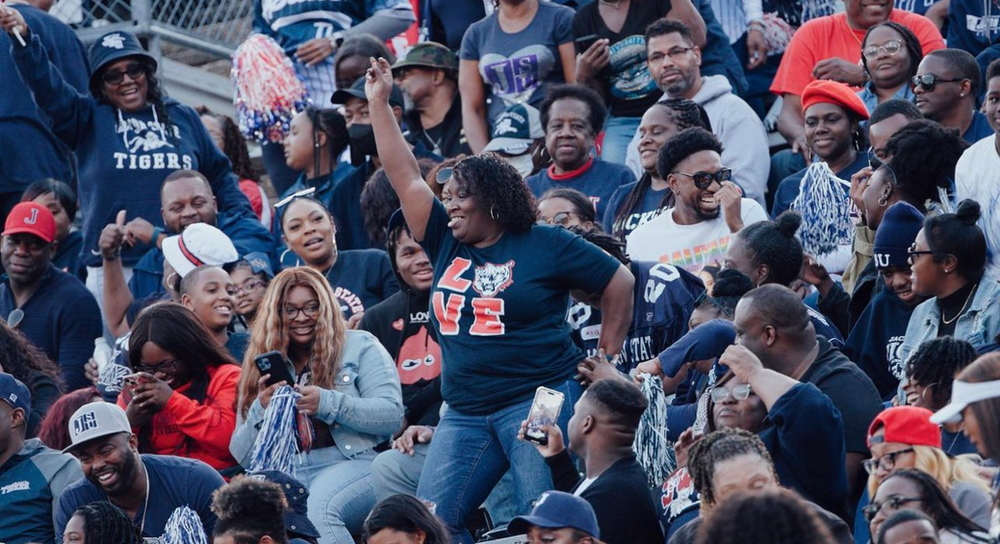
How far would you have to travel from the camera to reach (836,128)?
9156 mm

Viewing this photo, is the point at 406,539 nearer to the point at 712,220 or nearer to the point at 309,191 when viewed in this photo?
the point at 712,220

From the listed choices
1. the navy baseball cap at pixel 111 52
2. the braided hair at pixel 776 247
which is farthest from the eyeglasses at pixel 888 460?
the navy baseball cap at pixel 111 52

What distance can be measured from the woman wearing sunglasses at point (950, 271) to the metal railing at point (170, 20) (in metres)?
7.32

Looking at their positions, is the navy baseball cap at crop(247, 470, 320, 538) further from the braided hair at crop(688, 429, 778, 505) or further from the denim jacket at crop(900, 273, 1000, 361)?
the denim jacket at crop(900, 273, 1000, 361)

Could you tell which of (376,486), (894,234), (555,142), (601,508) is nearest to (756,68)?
(555,142)

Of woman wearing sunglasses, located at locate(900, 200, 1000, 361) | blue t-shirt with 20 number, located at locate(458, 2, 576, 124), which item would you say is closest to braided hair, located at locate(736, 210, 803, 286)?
woman wearing sunglasses, located at locate(900, 200, 1000, 361)

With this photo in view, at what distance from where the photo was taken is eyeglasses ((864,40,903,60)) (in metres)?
9.63

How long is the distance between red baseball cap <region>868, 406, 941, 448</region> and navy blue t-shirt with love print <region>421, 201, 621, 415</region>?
1848 mm

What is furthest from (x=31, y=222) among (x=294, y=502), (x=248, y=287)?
(x=294, y=502)

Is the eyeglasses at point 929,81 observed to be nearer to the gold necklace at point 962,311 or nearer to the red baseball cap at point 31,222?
the gold necklace at point 962,311

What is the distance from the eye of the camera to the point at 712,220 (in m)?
8.58

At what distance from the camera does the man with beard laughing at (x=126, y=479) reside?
24.5 feet

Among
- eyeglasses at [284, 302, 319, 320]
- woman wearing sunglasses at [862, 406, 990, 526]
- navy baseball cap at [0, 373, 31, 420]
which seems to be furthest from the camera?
eyeglasses at [284, 302, 319, 320]

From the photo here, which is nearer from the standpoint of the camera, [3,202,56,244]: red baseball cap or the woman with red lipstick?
the woman with red lipstick
